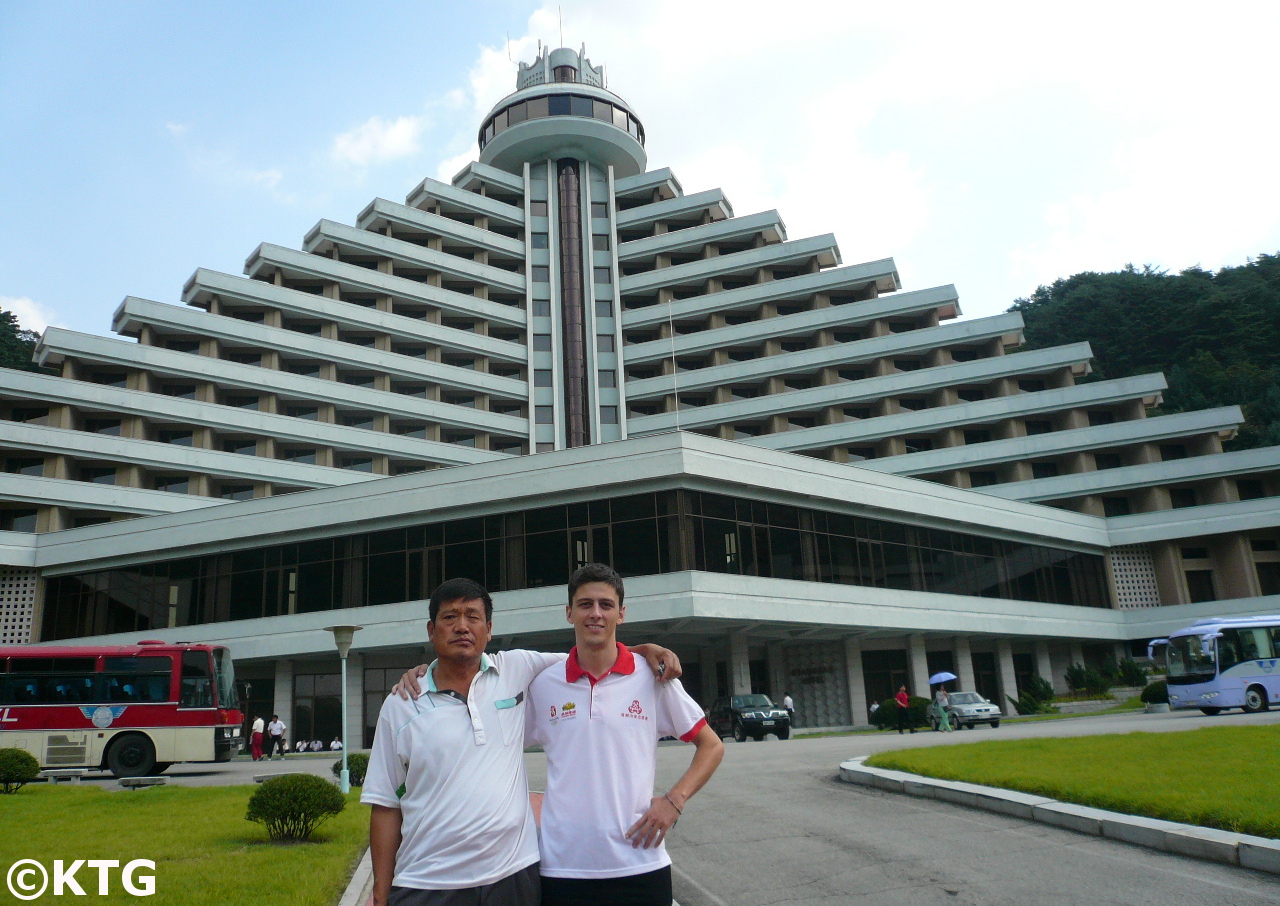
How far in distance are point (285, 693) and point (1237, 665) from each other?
33.6m

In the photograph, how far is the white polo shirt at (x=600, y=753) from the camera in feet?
12.8

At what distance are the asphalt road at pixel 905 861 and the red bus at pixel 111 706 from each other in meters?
15.7

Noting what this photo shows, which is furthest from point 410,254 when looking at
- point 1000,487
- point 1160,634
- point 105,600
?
point 1160,634

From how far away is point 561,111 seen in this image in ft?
216

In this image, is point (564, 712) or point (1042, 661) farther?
point (1042, 661)

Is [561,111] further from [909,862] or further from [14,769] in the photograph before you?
[909,862]

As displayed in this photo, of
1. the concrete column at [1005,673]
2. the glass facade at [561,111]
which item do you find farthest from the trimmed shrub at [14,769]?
the glass facade at [561,111]

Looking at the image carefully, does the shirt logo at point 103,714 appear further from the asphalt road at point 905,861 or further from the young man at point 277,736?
the asphalt road at point 905,861

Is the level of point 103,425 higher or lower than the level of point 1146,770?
higher

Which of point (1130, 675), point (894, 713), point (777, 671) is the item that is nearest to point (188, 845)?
point (894, 713)

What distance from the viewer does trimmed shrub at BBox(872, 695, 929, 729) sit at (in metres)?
33.0

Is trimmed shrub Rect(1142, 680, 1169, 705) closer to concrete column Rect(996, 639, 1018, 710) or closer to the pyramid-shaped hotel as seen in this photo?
the pyramid-shaped hotel

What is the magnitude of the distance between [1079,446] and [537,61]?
45.8 metres

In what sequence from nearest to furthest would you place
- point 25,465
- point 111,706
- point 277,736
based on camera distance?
point 111,706, point 277,736, point 25,465
